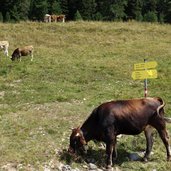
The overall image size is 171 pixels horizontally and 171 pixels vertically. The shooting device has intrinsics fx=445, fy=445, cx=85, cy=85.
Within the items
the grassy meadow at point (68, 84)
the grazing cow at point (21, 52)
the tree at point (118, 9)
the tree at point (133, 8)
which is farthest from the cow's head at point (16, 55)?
the tree at point (133, 8)

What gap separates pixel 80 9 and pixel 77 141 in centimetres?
8913

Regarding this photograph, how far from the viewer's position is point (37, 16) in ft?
320

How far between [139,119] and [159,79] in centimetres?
1080

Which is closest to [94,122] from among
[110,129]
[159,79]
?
[110,129]

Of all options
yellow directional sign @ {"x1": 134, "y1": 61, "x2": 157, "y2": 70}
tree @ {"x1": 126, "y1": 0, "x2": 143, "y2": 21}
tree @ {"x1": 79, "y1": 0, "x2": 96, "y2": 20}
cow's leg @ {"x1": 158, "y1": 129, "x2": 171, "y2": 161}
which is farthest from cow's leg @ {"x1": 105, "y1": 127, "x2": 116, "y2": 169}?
tree @ {"x1": 126, "y1": 0, "x2": 143, "y2": 21}

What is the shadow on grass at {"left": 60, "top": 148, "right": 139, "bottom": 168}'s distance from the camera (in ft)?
37.9

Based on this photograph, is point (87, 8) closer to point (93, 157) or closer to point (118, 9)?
point (118, 9)

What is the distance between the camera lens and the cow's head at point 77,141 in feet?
37.0

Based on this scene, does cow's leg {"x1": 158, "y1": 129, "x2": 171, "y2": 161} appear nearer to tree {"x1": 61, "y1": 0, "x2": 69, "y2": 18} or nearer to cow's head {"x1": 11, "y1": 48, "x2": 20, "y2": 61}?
cow's head {"x1": 11, "y1": 48, "x2": 20, "y2": 61}

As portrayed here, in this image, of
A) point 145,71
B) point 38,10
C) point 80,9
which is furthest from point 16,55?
point 80,9

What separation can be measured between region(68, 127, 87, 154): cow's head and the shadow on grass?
0.22 metres

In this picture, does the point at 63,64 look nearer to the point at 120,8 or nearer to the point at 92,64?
the point at 92,64

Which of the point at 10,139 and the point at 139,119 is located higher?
the point at 139,119

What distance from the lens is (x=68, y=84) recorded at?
20.6 metres
